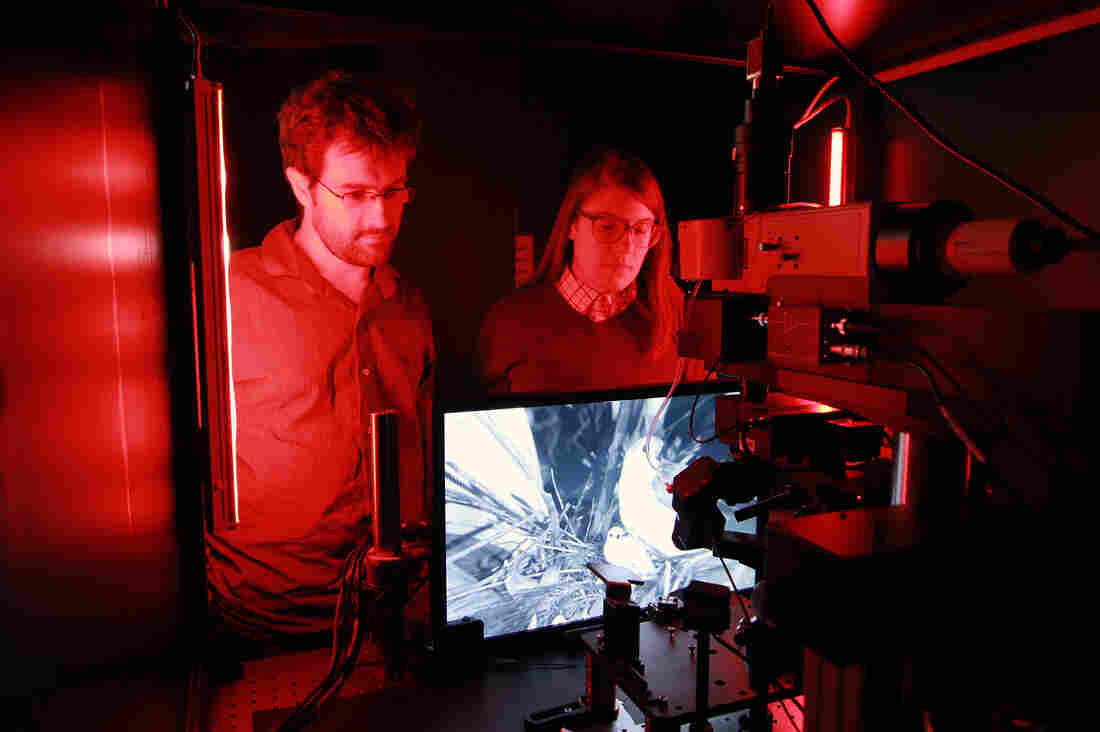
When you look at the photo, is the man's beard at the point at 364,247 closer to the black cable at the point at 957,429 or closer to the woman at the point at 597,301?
the woman at the point at 597,301

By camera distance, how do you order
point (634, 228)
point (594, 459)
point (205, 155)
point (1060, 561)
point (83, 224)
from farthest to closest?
point (634, 228)
point (594, 459)
point (205, 155)
point (83, 224)
point (1060, 561)

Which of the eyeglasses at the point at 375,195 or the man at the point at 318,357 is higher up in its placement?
the eyeglasses at the point at 375,195

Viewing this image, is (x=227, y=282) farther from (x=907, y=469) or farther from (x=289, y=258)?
(x=907, y=469)

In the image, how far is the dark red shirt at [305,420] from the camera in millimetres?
1384

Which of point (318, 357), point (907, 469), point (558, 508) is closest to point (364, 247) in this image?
point (318, 357)

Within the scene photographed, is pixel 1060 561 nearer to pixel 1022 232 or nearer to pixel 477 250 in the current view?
pixel 1022 232

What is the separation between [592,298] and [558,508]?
501mm

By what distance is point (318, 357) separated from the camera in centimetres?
142

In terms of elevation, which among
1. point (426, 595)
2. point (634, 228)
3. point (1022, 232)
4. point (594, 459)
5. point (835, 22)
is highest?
point (835, 22)

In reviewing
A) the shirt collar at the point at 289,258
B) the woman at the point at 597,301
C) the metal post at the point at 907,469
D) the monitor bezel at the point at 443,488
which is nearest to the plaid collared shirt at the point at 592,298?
the woman at the point at 597,301

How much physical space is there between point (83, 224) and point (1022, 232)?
683mm

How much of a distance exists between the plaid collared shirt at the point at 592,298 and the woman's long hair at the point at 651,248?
20 mm

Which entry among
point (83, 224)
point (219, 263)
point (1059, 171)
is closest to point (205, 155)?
point (219, 263)

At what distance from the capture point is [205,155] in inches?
35.0
